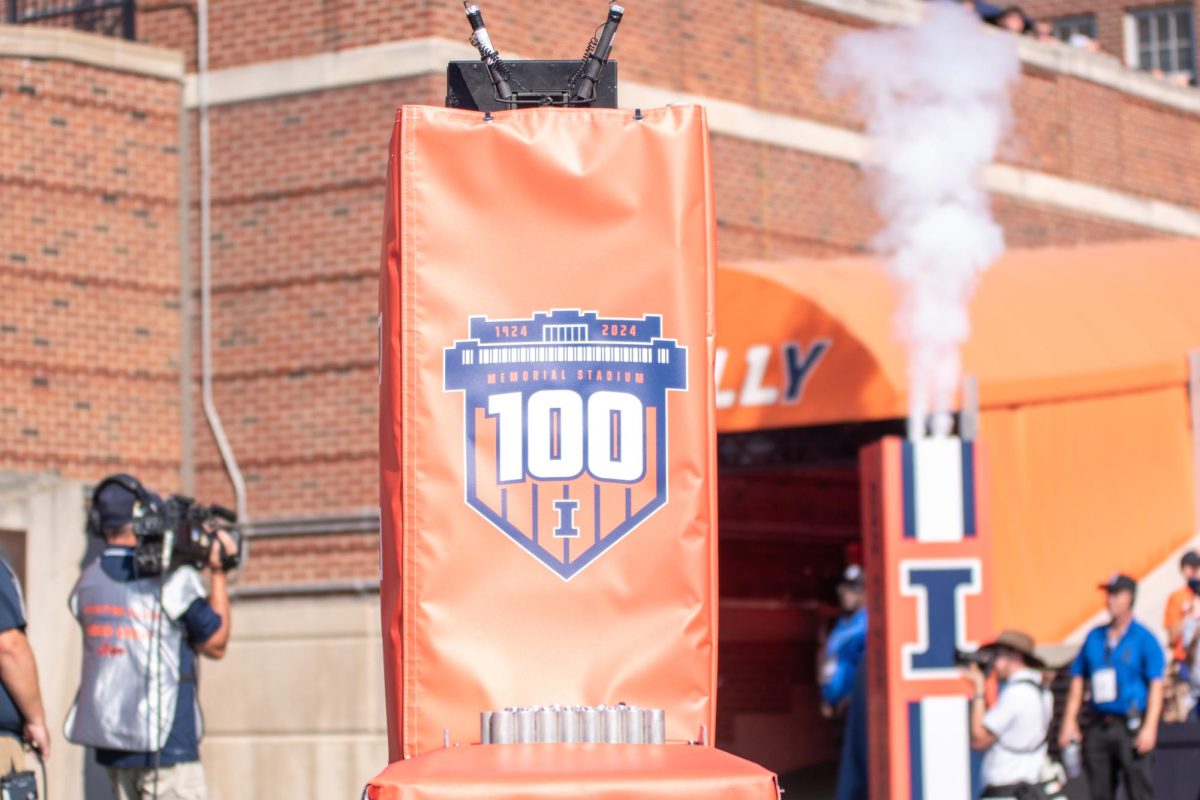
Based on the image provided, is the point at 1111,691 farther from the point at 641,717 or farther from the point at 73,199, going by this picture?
the point at 73,199

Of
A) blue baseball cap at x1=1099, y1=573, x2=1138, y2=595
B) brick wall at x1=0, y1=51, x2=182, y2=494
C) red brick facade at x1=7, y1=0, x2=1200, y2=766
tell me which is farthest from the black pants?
brick wall at x1=0, y1=51, x2=182, y2=494

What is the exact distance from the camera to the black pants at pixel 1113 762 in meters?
11.4

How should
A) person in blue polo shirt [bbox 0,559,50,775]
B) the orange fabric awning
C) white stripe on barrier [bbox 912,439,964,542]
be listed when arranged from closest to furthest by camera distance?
1. person in blue polo shirt [bbox 0,559,50,775]
2. white stripe on barrier [bbox 912,439,964,542]
3. the orange fabric awning

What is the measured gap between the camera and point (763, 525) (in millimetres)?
17312

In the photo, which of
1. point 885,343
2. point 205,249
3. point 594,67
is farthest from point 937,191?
point 594,67

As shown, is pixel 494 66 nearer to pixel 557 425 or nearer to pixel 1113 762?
pixel 557 425

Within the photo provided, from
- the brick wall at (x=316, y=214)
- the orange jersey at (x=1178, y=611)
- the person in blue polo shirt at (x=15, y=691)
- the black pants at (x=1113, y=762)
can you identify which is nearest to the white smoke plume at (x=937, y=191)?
the orange jersey at (x=1178, y=611)

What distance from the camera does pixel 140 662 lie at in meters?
8.20

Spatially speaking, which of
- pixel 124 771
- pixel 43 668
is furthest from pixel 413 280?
pixel 43 668

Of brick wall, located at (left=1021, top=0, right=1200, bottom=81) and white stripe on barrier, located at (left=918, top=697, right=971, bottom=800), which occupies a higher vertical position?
brick wall, located at (left=1021, top=0, right=1200, bottom=81)

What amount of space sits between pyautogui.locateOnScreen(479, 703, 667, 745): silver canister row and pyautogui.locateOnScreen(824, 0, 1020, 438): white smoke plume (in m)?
7.49

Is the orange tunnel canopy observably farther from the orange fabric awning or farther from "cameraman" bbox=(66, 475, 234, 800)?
"cameraman" bbox=(66, 475, 234, 800)

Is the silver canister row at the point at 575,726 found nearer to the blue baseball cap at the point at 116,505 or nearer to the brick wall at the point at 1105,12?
the blue baseball cap at the point at 116,505

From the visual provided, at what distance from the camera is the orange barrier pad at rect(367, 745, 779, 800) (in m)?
4.46
